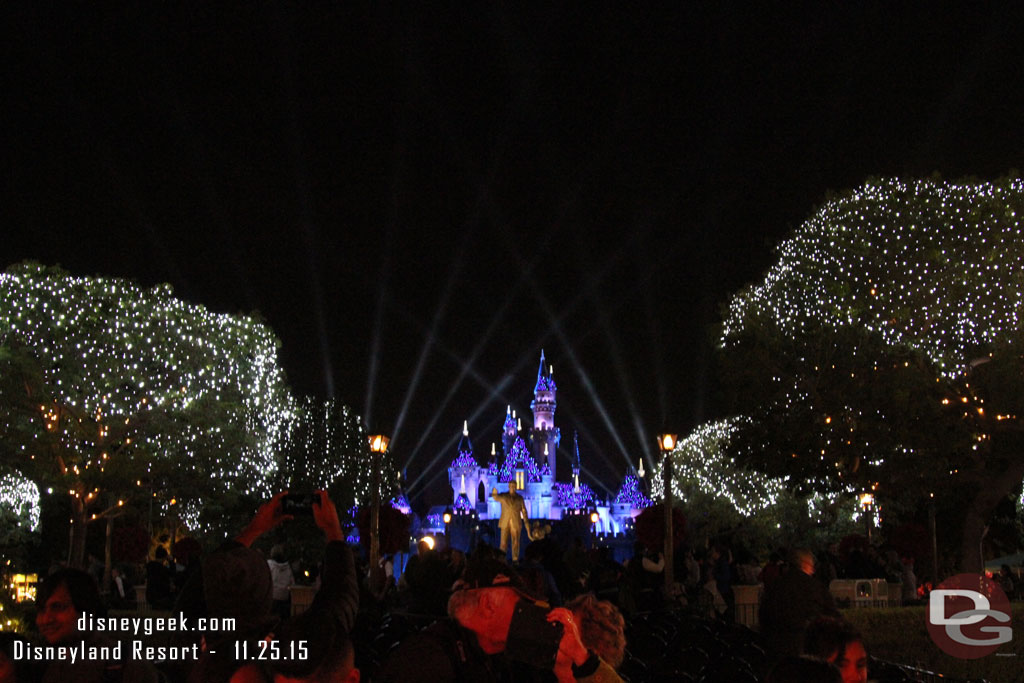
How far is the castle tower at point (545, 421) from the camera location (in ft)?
Answer: 533

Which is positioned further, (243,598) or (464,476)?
(464,476)

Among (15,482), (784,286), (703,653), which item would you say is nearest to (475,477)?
(15,482)

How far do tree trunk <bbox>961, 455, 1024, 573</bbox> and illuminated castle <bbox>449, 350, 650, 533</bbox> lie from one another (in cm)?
12169

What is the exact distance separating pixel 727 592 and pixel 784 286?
9632 millimetres

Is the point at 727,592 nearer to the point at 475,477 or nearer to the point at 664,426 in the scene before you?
the point at 664,426

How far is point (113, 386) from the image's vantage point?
108ft

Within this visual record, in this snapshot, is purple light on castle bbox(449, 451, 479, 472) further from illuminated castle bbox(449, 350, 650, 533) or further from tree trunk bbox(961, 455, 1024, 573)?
tree trunk bbox(961, 455, 1024, 573)

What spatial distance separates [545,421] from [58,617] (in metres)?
162

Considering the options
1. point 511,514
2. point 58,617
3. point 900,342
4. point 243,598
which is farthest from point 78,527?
point 243,598

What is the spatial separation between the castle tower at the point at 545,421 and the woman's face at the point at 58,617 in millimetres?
157104

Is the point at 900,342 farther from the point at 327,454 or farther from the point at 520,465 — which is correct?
the point at 520,465

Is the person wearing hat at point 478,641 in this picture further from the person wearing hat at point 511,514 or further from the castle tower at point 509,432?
the castle tower at point 509,432

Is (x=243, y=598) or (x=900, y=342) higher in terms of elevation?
(x=900, y=342)

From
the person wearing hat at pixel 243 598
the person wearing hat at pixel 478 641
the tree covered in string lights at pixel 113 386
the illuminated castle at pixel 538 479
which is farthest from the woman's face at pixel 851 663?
the illuminated castle at pixel 538 479
